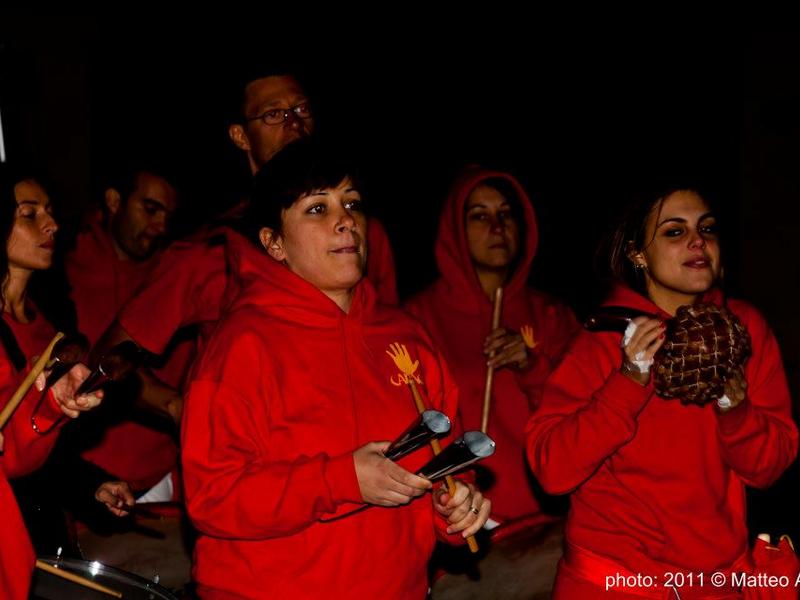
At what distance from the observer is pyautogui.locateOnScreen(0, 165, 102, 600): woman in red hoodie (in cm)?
264

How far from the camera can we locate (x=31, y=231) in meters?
3.90

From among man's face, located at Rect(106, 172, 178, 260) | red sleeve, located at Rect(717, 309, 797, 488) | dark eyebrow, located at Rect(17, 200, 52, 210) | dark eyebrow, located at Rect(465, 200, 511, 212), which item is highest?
dark eyebrow, located at Rect(17, 200, 52, 210)

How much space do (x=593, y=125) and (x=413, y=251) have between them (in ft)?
4.16

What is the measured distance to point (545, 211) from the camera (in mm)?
6391

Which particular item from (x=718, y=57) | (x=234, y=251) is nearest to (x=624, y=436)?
(x=234, y=251)

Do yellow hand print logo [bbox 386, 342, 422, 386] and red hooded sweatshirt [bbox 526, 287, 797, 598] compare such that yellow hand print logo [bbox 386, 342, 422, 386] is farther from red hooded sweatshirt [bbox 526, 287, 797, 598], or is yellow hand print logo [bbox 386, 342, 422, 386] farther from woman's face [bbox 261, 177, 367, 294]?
red hooded sweatshirt [bbox 526, 287, 797, 598]

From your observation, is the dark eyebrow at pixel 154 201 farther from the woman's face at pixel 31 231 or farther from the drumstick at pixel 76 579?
the drumstick at pixel 76 579

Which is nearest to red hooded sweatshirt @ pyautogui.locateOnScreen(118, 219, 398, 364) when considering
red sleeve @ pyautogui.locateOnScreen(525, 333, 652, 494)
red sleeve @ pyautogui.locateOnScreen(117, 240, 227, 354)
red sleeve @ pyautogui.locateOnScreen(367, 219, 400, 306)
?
red sleeve @ pyautogui.locateOnScreen(117, 240, 227, 354)

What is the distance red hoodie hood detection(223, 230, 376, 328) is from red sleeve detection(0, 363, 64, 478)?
557mm

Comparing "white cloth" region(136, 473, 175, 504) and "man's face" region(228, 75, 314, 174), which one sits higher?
"man's face" region(228, 75, 314, 174)

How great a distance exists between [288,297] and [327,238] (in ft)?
0.63

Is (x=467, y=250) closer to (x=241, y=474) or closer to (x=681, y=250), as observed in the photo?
(x=681, y=250)

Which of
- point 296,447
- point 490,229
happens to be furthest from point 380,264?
point 296,447

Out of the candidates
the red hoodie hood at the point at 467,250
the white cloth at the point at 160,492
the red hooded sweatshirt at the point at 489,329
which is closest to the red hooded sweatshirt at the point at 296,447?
the red hooded sweatshirt at the point at 489,329
